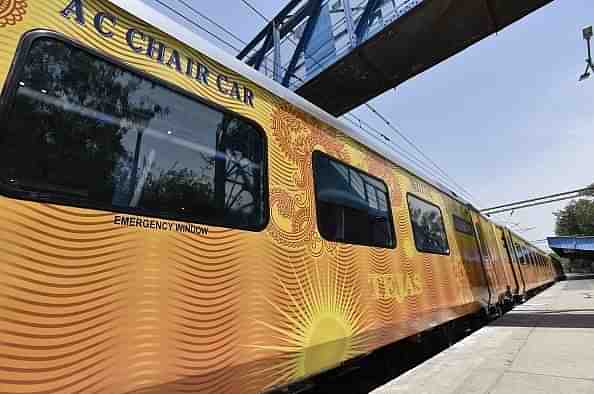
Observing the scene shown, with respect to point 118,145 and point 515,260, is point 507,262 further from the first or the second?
point 118,145

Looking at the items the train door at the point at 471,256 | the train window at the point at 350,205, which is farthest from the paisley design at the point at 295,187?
the train door at the point at 471,256

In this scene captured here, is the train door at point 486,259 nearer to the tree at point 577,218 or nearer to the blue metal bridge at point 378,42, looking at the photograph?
the blue metal bridge at point 378,42

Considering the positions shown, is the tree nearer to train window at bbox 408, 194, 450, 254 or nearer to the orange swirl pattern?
train window at bbox 408, 194, 450, 254

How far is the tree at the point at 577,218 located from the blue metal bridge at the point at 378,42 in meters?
59.4

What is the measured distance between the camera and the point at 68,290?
1.63 metres

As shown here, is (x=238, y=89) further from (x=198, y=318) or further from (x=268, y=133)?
→ (x=198, y=318)

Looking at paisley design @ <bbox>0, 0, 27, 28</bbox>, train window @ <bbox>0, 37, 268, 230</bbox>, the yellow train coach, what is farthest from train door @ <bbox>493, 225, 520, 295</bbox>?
paisley design @ <bbox>0, 0, 27, 28</bbox>

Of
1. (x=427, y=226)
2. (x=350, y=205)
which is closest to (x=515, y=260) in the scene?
(x=427, y=226)

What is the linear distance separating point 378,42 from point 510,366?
8.69 metres

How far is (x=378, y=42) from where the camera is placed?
1030cm

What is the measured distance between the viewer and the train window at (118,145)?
5.47ft

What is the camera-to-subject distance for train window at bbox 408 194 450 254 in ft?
17.7

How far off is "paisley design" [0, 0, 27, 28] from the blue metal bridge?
358 inches

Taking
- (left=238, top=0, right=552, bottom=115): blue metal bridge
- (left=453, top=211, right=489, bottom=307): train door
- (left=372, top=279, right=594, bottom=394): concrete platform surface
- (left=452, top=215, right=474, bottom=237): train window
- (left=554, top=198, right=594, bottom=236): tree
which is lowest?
(left=372, top=279, right=594, bottom=394): concrete platform surface
